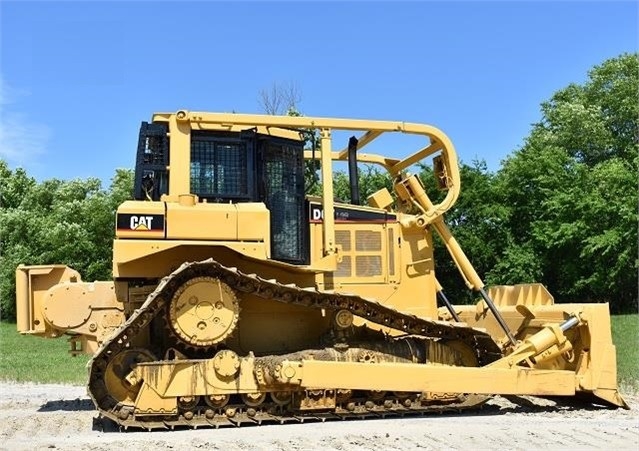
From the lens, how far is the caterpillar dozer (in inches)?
327

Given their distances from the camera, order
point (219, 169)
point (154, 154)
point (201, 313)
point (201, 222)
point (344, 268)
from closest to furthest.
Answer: point (201, 313), point (201, 222), point (219, 169), point (154, 154), point (344, 268)

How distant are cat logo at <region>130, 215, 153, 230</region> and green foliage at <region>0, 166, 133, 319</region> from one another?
2562 centimetres

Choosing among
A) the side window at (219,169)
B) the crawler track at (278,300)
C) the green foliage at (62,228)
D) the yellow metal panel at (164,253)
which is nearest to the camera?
the crawler track at (278,300)

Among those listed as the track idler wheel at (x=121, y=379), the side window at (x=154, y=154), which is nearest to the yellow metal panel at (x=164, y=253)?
the track idler wheel at (x=121, y=379)

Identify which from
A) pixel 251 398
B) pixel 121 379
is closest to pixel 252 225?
pixel 251 398

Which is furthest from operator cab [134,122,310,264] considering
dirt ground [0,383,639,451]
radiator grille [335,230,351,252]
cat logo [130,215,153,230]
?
dirt ground [0,383,639,451]

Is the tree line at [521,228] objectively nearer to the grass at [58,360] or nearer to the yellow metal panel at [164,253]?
the grass at [58,360]

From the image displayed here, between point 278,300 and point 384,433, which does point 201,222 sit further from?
point 384,433

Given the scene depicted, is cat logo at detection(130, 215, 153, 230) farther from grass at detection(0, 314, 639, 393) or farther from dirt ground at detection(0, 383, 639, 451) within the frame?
grass at detection(0, 314, 639, 393)

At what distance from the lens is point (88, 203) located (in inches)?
1486

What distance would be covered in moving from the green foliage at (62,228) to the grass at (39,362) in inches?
327

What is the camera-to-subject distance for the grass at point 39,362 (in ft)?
49.0

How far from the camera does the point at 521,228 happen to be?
32156mm

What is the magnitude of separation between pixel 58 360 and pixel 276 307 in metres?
11.8
